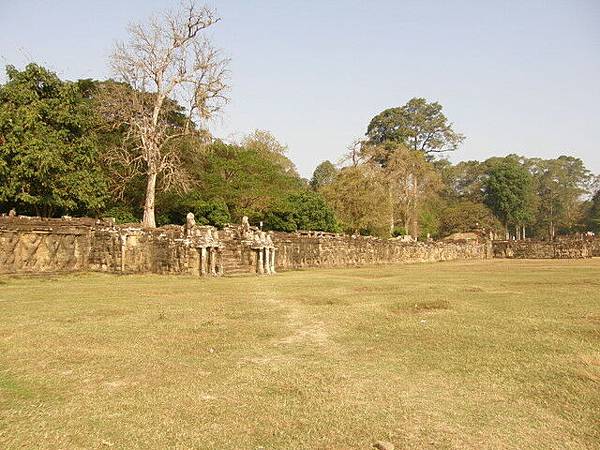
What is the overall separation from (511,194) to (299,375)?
231 ft

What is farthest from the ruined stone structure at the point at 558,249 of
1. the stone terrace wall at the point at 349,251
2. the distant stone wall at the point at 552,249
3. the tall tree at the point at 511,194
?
the tall tree at the point at 511,194

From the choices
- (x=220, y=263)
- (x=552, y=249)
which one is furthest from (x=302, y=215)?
(x=552, y=249)

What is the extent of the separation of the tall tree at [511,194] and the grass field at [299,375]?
63.1m

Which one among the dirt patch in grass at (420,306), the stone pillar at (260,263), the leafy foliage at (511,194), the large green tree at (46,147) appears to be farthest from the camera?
the leafy foliage at (511,194)

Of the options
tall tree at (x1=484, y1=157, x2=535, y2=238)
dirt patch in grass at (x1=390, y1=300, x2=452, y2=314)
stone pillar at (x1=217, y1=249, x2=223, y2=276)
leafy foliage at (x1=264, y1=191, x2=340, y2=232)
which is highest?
tall tree at (x1=484, y1=157, x2=535, y2=238)

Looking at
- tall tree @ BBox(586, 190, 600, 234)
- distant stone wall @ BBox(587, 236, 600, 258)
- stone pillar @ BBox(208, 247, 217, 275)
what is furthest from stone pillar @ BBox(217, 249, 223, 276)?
tall tree @ BBox(586, 190, 600, 234)

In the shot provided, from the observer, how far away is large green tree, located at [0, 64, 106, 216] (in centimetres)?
2319

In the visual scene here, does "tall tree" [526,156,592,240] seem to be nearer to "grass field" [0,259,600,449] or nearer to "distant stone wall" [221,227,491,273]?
"distant stone wall" [221,227,491,273]

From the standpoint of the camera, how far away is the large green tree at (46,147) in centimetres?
2319

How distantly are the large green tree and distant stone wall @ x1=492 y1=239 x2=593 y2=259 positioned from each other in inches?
1710

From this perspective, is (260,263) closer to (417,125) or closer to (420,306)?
(420,306)

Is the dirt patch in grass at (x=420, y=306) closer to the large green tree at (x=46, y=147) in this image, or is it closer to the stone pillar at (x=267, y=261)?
the stone pillar at (x=267, y=261)

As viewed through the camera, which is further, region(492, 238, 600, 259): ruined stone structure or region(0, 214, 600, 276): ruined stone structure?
region(492, 238, 600, 259): ruined stone structure

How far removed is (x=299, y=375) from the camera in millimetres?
5887
